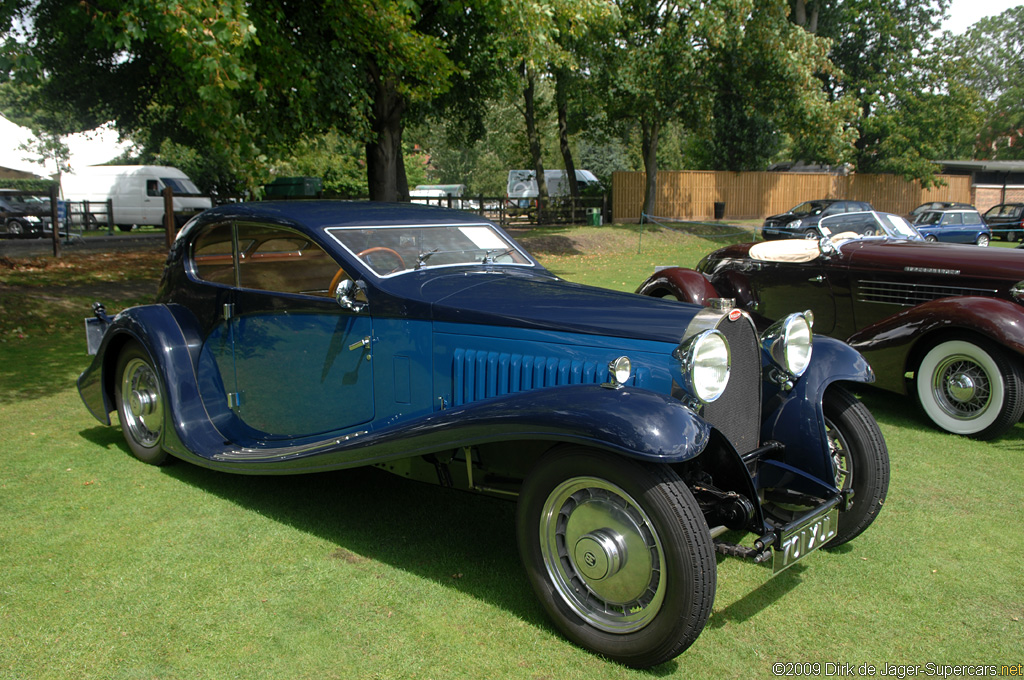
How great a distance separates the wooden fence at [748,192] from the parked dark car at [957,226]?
7.43 meters

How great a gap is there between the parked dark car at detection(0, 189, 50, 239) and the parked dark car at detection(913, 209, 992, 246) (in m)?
26.5

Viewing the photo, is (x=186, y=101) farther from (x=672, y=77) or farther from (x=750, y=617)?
(x=672, y=77)

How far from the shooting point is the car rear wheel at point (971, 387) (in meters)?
5.47

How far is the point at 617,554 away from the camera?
9.52ft

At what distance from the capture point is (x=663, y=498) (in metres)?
2.73

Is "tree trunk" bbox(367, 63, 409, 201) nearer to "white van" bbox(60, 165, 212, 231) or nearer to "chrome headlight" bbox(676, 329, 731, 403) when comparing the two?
"chrome headlight" bbox(676, 329, 731, 403)

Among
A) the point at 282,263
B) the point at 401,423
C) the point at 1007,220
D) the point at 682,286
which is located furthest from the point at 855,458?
the point at 1007,220

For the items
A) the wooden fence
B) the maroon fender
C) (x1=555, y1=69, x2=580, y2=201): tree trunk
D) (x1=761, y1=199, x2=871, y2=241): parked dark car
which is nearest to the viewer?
the maroon fender

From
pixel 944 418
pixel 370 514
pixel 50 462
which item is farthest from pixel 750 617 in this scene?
pixel 50 462

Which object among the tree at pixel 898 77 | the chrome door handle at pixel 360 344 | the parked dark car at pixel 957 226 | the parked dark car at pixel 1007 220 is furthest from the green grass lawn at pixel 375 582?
the tree at pixel 898 77

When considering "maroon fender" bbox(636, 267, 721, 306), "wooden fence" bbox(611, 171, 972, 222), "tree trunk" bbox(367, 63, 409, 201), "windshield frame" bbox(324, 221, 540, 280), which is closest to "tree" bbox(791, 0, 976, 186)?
"wooden fence" bbox(611, 171, 972, 222)

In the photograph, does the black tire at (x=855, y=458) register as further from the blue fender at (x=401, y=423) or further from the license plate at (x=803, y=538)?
the blue fender at (x=401, y=423)

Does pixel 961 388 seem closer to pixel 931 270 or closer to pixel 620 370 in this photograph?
pixel 931 270

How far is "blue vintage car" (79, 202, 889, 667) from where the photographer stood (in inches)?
113
